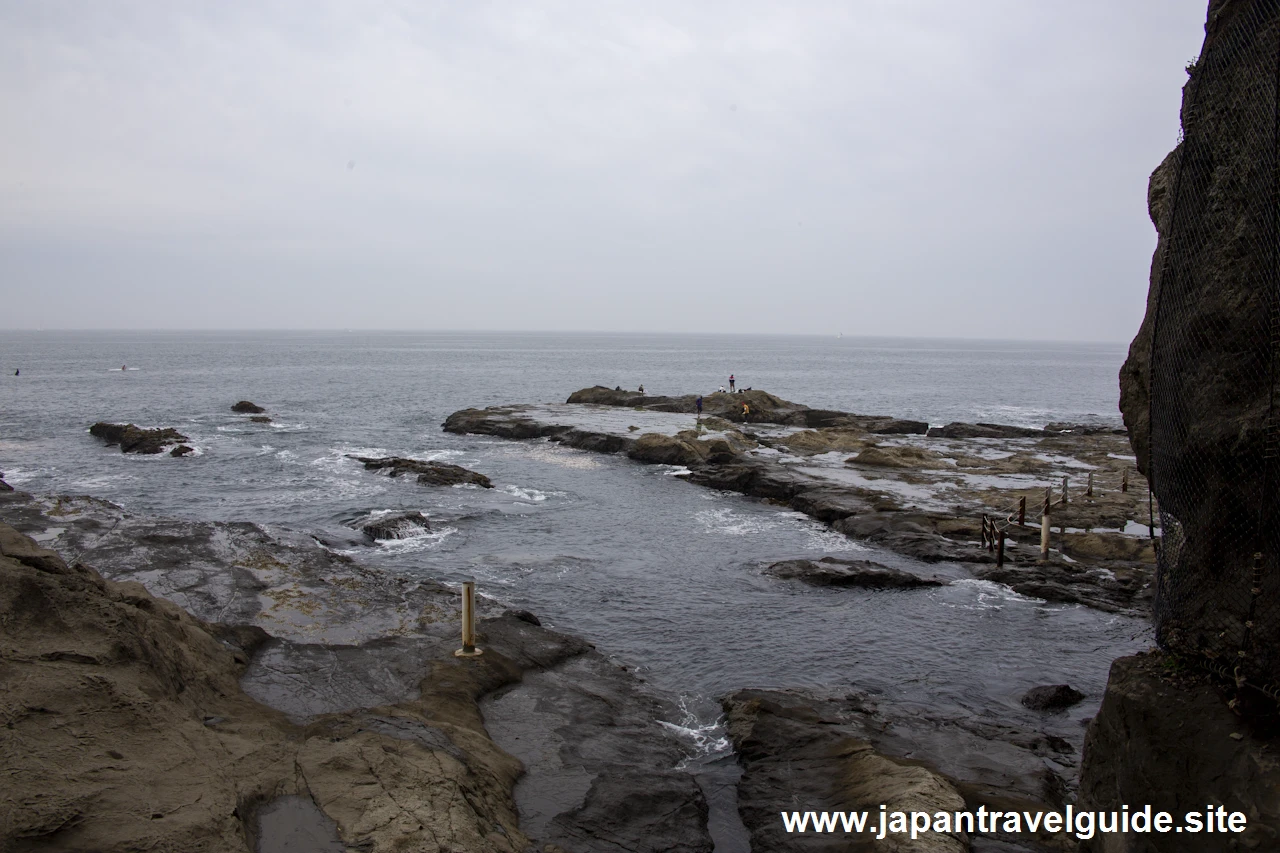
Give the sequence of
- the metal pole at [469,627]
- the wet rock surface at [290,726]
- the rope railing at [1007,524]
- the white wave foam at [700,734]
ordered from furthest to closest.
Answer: the rope railing at [1007,524] → the metal pole at [469,627] → the white wave foam at [700,734] → the wet rock surface at [290,726]

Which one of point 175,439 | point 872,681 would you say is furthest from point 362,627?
point 175,439

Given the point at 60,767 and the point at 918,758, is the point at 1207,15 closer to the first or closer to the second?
the point at 918,758

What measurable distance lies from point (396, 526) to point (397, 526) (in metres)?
0.03

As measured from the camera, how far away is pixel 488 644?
47.9ft

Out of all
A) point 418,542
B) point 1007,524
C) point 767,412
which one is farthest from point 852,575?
point 767,412

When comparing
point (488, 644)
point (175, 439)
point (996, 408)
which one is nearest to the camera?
point (488, 644)

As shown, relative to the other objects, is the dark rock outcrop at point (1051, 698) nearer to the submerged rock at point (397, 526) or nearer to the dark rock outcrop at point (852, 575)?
the dark rock outcrop at point (852, 575)

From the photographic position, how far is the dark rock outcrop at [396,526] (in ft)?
83.3

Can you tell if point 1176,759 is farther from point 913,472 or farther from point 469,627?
point 913,472

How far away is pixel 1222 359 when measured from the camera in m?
7.40

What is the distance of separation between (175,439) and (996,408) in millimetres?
75157

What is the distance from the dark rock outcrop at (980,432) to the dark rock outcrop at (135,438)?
48.0 m

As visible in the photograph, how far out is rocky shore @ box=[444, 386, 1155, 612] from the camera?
23109 mm

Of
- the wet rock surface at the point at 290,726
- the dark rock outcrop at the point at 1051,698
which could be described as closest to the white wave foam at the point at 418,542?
the wet rock surface at the point at 290,726
